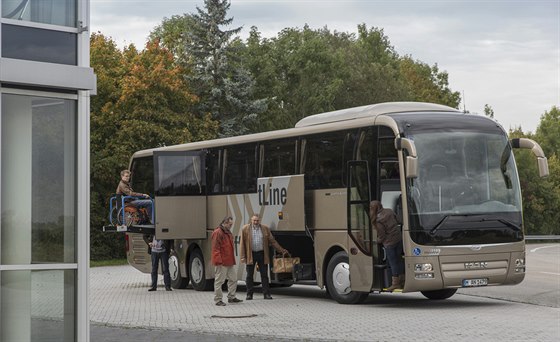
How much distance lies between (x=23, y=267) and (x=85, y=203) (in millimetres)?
937

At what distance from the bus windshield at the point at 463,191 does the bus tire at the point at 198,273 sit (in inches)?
312

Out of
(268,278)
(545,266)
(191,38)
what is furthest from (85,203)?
(191,38)

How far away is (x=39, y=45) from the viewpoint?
12.3 m

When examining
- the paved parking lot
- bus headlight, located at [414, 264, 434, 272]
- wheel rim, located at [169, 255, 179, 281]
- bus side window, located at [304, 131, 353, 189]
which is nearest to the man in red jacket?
the paved parking lot

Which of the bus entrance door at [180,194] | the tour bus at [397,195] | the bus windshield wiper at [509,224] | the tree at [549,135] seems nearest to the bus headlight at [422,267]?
the tour bus at [397,195]

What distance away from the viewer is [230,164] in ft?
86.8

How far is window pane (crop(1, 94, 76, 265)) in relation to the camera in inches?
468

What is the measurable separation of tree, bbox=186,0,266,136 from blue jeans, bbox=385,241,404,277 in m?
37.1

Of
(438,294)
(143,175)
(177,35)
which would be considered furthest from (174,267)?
(177,35)

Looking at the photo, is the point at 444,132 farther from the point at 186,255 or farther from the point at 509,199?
the point at 186,255

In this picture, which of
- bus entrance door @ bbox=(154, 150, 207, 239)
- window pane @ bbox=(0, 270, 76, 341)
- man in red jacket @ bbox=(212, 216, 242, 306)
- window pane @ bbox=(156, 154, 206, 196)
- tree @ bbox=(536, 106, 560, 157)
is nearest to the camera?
window pane @ bbox=(0, 270, 76, 341)

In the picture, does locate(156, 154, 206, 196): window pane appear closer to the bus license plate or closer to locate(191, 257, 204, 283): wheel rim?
locate(191, 257, 204, 283): wheel rim

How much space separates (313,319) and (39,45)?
841cm

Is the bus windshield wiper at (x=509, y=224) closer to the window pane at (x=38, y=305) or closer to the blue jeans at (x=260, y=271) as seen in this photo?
the blue jeans at (x=260, y=271)
